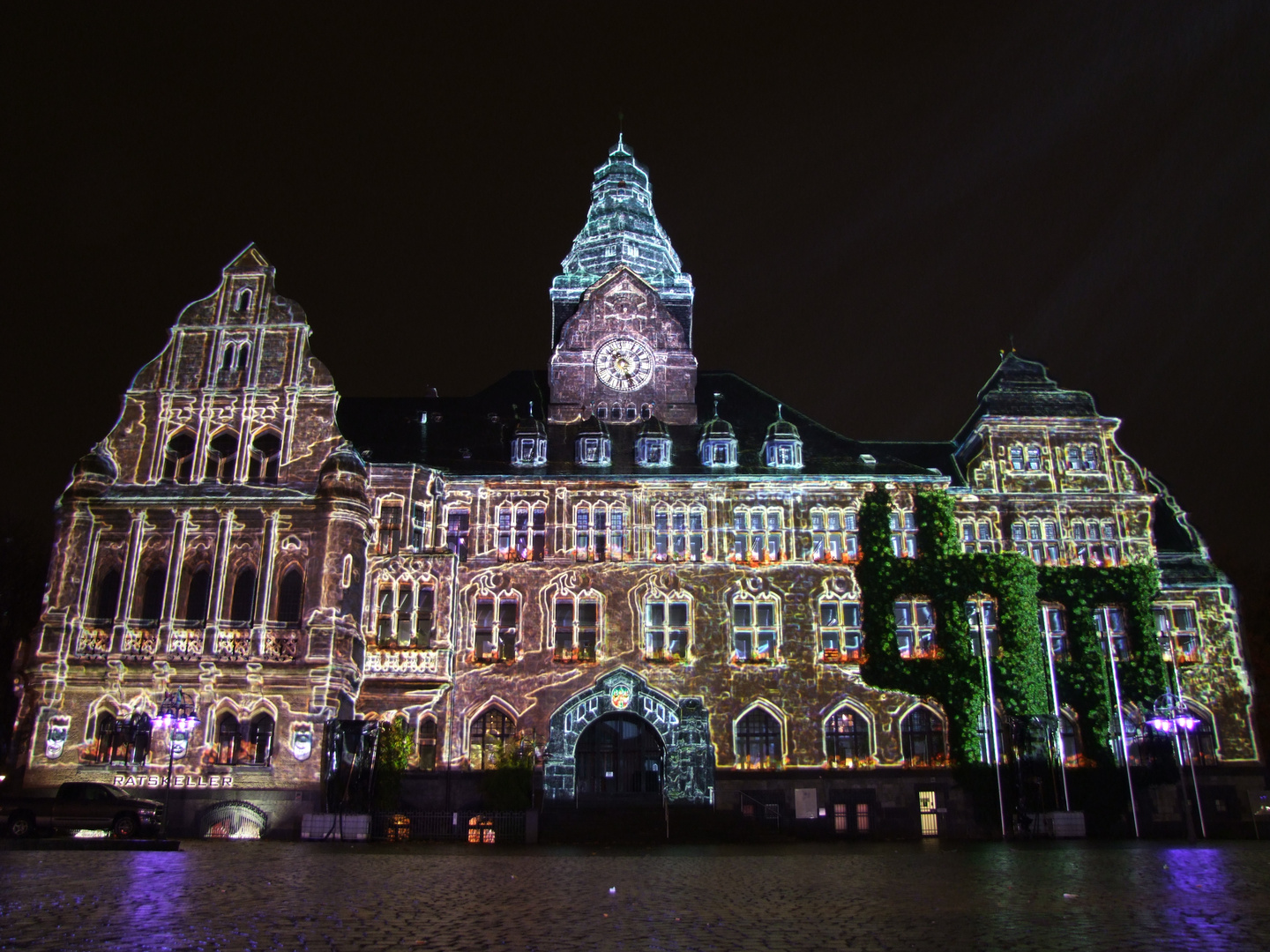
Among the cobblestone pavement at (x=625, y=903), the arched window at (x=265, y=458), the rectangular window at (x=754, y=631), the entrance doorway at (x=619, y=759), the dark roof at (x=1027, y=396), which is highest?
the dark roof at (x=1027, y=396)

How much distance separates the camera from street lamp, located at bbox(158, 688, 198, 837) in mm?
32500

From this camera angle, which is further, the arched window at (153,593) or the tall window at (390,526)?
the tall window at (390,526)

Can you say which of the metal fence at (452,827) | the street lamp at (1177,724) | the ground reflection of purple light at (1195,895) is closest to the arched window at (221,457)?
the metal fence at (452,827)

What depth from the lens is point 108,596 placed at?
1494 inches

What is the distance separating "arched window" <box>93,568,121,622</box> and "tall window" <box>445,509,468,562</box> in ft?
39.3

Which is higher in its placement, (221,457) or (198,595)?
(221,457)

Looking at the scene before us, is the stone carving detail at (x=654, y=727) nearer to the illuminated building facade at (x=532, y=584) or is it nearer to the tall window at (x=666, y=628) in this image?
the illuminated building facade at (x=532, y=584)

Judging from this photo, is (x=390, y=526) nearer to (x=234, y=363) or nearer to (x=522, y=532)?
(x=522, y=532)

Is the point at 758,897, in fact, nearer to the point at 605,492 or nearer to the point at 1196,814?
the point at 605,492

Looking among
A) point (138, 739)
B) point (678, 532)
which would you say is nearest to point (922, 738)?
point (678, 532)

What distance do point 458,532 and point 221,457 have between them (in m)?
9.50

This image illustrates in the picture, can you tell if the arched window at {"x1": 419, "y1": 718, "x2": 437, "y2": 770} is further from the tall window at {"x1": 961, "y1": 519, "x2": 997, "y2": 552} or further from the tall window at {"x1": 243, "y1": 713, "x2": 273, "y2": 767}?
the tall window at {"x1": 961, "y1": 519, "x2": 997, "y2": 552}

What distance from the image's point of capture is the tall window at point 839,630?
39.6 meters

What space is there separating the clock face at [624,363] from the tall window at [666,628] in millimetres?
10696
